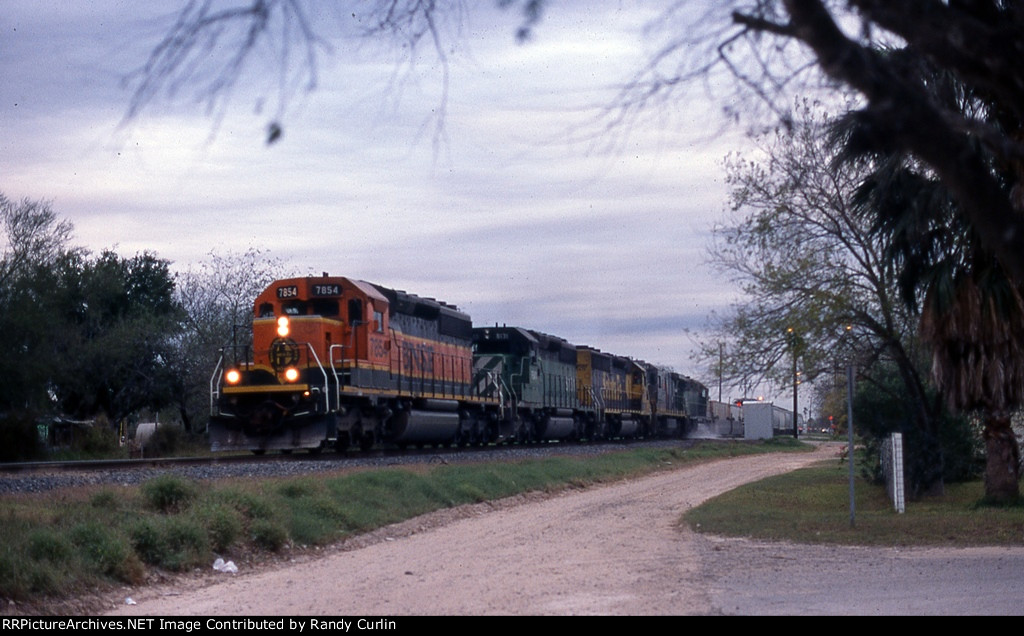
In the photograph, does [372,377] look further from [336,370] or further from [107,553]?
[107,553]

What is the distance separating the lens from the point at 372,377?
79.6 feet

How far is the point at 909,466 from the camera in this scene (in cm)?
1911

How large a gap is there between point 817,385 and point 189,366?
123ft

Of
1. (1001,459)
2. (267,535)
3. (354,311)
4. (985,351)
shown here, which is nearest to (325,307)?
(354,311)

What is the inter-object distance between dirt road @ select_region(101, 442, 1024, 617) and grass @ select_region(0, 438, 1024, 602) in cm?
51

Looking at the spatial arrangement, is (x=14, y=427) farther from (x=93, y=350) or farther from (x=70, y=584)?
(x=70, y=584)

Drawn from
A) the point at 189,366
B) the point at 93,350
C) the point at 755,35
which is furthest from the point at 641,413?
the point at 755,35

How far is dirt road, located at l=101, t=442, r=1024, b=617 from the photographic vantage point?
27.5ft

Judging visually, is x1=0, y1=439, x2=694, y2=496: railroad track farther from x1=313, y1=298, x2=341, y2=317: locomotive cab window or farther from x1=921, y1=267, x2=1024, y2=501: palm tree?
x1=921, y1=267, x2=1024, y2=501: palm tree

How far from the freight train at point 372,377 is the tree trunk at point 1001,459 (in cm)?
1284

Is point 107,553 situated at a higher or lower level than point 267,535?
higher

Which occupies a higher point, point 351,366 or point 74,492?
point 351,366

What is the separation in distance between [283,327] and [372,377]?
2.44 meters

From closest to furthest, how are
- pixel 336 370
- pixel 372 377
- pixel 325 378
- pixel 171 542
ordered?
pixel 171 542
pixel 325 378
pixel 336 370
pixel 372 377
